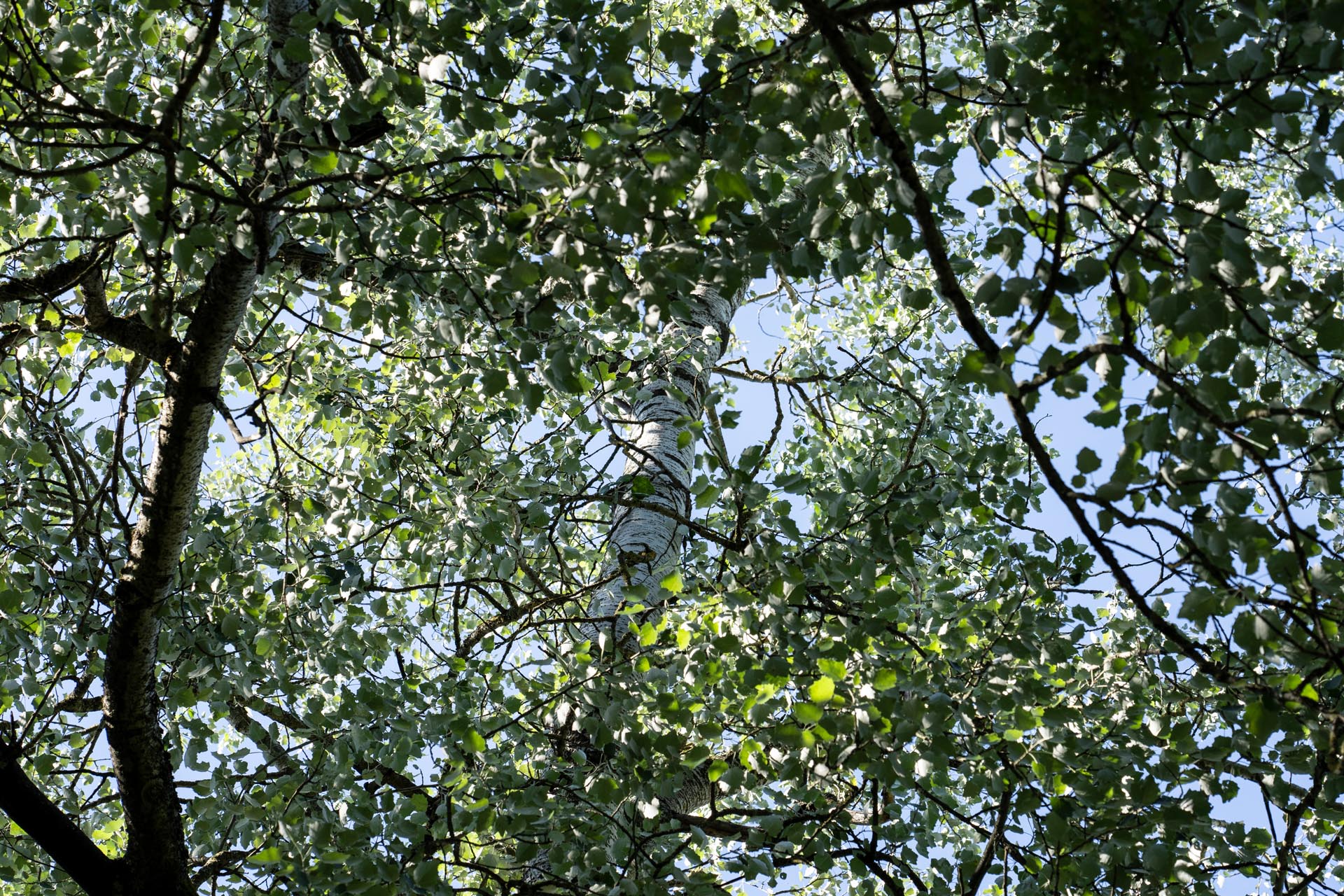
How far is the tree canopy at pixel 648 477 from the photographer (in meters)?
2.38

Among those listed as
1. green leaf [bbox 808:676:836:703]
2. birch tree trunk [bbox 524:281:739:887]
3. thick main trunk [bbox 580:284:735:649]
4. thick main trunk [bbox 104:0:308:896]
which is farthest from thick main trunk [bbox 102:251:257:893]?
green leaf [bbox 808:676:836:703]

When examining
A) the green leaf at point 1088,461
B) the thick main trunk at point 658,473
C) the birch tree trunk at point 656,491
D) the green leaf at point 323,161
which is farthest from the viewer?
the thick main trunk at point 658,473

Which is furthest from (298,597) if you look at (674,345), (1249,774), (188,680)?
(1249,774)

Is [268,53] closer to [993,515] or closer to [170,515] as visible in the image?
[170,515]

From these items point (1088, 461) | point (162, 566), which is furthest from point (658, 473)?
point (1088, 461)

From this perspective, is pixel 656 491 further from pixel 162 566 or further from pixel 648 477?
pixel 162 566

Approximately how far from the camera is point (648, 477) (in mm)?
5047

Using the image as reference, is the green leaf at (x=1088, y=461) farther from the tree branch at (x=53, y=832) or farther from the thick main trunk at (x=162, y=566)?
the tree branch at (x=53, y=832)

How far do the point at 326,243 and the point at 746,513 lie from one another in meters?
1.93

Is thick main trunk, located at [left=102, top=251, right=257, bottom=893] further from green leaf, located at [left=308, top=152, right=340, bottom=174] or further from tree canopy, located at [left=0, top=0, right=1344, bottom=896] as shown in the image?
green leaf, located at [left=308, top=152, right=340, bottom=174]

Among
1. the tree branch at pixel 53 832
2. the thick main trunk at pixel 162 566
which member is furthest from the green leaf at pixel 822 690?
the tree branch at pixel 53 832

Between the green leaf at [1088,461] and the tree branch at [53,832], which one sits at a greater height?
the tree branch at [53,832]

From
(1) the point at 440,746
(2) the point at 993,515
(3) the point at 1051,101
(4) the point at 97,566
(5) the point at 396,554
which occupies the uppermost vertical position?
(5) the point at 396,554

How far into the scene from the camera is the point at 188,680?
409cm
